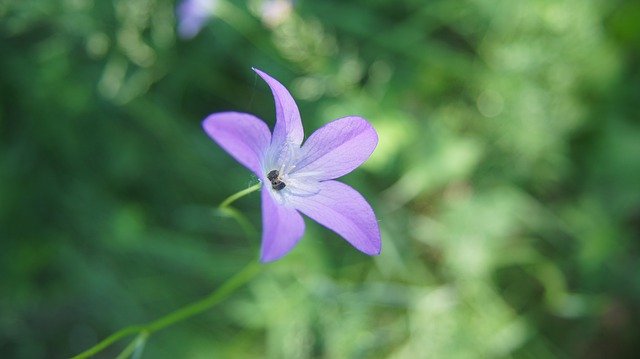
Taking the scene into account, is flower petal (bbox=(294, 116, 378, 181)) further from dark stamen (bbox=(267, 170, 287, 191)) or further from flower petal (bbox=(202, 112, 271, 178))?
flower petal (bbox=(202, 112, 271, 178))

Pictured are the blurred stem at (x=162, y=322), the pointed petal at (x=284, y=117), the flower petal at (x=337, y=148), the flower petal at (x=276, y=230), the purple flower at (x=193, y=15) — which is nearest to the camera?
the flower petal at (x=276, y=230)

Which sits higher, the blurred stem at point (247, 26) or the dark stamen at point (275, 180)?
the dark stamen at point (275, 180)

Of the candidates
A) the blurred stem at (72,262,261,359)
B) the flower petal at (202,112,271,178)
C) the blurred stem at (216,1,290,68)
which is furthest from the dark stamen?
the blurred stem at (216,1,290,68)

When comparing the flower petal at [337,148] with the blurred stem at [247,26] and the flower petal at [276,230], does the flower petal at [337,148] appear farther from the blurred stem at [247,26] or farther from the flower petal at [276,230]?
the blurred stem at [247,26]

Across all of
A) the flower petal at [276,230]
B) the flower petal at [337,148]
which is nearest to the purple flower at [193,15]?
the flower petal at [337,148]

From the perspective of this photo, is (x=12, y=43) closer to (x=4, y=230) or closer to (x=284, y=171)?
(x=4, y=230)

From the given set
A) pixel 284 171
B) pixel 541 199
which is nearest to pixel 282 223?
pixel 284 171

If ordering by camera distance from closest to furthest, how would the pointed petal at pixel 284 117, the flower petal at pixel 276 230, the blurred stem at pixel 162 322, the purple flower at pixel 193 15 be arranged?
the flower petal at pixel 276 230
the pointed petal at pixel 284 117
the blurred stem at pixel 162 322
the purple flower at pixel 193 15
